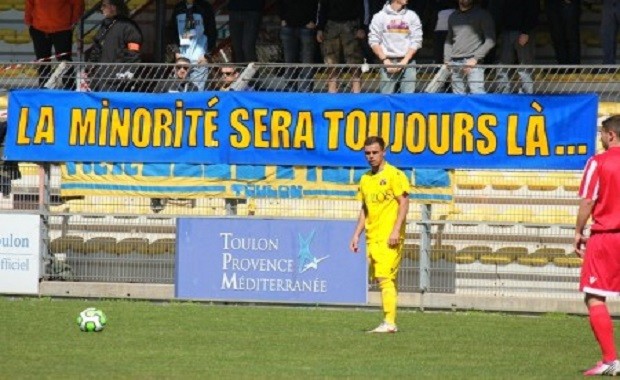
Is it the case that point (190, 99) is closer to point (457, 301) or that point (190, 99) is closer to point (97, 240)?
point (97, 240)

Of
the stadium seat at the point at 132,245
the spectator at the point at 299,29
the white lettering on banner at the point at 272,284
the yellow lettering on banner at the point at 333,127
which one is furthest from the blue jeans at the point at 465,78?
the stadium seat at the point at 132,245

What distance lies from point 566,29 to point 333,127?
4906mm

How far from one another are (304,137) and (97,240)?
2.96 metres

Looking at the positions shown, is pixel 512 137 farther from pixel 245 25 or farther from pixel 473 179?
pixel 245 25

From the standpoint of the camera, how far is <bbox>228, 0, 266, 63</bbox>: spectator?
22.5 m

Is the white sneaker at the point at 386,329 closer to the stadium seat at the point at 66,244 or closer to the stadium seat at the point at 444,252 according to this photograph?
the stadium seat at the point at 444,252

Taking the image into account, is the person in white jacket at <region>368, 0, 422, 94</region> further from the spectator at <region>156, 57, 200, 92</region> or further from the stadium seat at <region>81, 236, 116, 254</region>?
the stadium seat at <region>81, 236, 116, 254</region>

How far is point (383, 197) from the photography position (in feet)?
49.9

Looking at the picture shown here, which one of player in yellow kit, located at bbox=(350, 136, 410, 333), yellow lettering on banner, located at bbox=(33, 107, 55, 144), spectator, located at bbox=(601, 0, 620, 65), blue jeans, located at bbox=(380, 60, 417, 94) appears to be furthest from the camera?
spectator, located at bbox=(601, 0, 620, 65)

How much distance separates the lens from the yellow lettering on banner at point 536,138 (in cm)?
1808

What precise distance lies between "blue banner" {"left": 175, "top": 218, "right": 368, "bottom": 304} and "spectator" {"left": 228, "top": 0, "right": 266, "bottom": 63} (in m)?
4.49

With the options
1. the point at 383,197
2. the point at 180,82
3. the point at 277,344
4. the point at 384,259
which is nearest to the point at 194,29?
the point at 180,82

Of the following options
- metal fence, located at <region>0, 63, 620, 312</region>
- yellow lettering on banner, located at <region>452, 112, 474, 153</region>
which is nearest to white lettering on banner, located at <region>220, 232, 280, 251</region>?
metal fence, located at <region>0, 63, 620, 312</region>

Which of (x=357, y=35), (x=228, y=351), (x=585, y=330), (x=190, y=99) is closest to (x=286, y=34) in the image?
(x=357, y=35)
